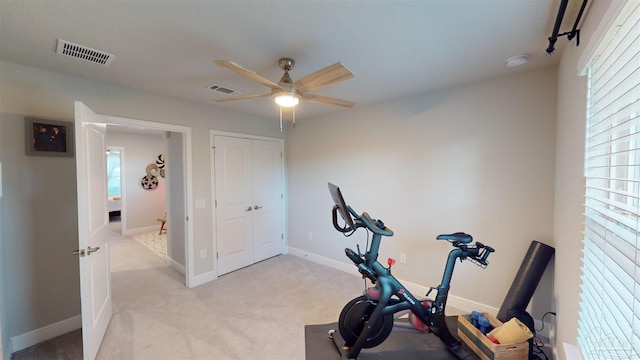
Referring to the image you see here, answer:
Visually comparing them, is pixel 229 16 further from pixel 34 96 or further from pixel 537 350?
pixel 537 350

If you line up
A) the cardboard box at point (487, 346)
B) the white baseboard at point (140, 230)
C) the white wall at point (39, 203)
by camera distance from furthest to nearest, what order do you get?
the white baseboard at point (140, 230), the white wall at point (39, 203), the cardboard box at point (487, 346)

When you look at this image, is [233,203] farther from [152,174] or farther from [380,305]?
[152,174]

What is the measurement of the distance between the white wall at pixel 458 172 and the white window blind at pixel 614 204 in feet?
3.61

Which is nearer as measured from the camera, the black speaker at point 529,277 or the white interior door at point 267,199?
the black speaker at point 529,277

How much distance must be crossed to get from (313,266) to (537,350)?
8.81 ft

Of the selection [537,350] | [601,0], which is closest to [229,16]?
[601,0]

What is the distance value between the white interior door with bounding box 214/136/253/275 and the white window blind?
366 cm

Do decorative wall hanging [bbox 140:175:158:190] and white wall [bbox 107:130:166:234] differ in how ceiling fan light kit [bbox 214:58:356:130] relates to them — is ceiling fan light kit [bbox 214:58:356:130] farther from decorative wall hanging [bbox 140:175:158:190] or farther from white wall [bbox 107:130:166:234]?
decorative wall hanging [bbox 140:175:158:190]

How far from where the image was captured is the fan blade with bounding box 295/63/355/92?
1547 millimetres

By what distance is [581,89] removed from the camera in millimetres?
1458

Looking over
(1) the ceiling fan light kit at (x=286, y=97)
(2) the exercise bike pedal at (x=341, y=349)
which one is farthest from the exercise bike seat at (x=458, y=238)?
(1) the ceiling fan light kit at (x=286, y=97)

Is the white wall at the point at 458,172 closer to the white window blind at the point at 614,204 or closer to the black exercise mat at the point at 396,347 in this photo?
the black exercise mat at the point at 396,347

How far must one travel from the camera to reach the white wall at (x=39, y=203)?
2.09 meters

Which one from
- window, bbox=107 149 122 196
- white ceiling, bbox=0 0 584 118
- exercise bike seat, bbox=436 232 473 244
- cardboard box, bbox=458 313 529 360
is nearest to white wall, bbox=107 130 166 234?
window, bbox=107 149 122 196
